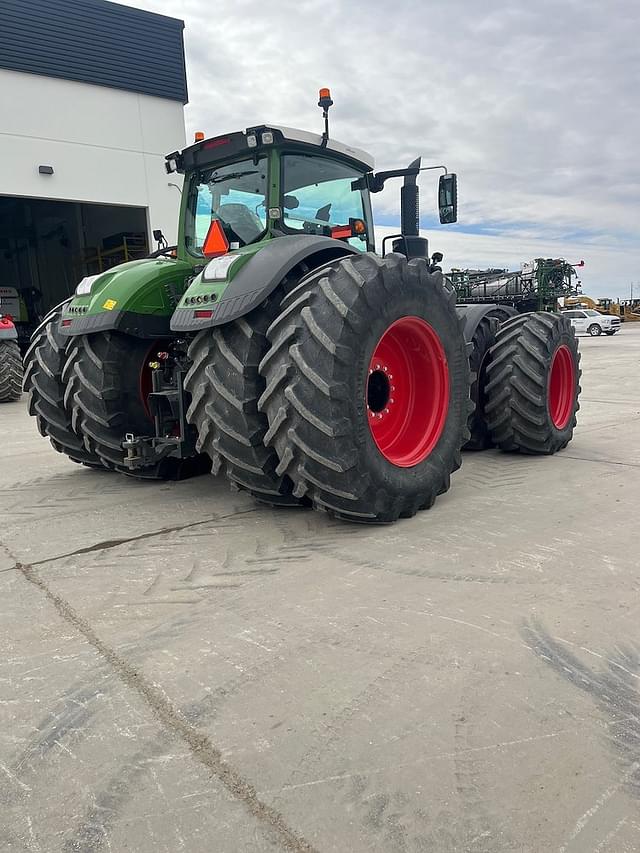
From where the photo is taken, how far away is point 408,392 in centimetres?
431

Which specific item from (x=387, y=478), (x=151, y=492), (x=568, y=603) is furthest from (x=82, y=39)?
(x=568, y=603)

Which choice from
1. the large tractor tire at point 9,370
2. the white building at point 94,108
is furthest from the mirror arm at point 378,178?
the white building at point 94,108

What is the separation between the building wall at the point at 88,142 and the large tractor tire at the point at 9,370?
22.2 feet

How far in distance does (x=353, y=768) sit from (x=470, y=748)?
33 centimetres

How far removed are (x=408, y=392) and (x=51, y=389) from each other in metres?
2.51

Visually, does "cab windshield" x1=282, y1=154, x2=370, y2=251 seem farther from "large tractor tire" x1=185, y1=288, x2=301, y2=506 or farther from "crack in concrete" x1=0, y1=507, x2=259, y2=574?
"crack in concrete" x1=0, y1=507, x2=259, y2=574

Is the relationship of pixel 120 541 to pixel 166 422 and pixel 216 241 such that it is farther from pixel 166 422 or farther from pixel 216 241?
pixel 216 241

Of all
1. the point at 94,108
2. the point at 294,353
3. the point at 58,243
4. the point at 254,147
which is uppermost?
the point at 94,108

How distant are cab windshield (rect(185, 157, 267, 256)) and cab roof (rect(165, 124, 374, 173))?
93 mm

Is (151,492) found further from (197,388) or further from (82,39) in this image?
(82,39)

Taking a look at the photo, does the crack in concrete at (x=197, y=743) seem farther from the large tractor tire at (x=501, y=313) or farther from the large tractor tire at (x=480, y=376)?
the large tractor tire at (x=501, y=313)

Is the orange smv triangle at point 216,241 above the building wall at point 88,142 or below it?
below

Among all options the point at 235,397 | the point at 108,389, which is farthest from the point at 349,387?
the point at 108,389

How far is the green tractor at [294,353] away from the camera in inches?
132
